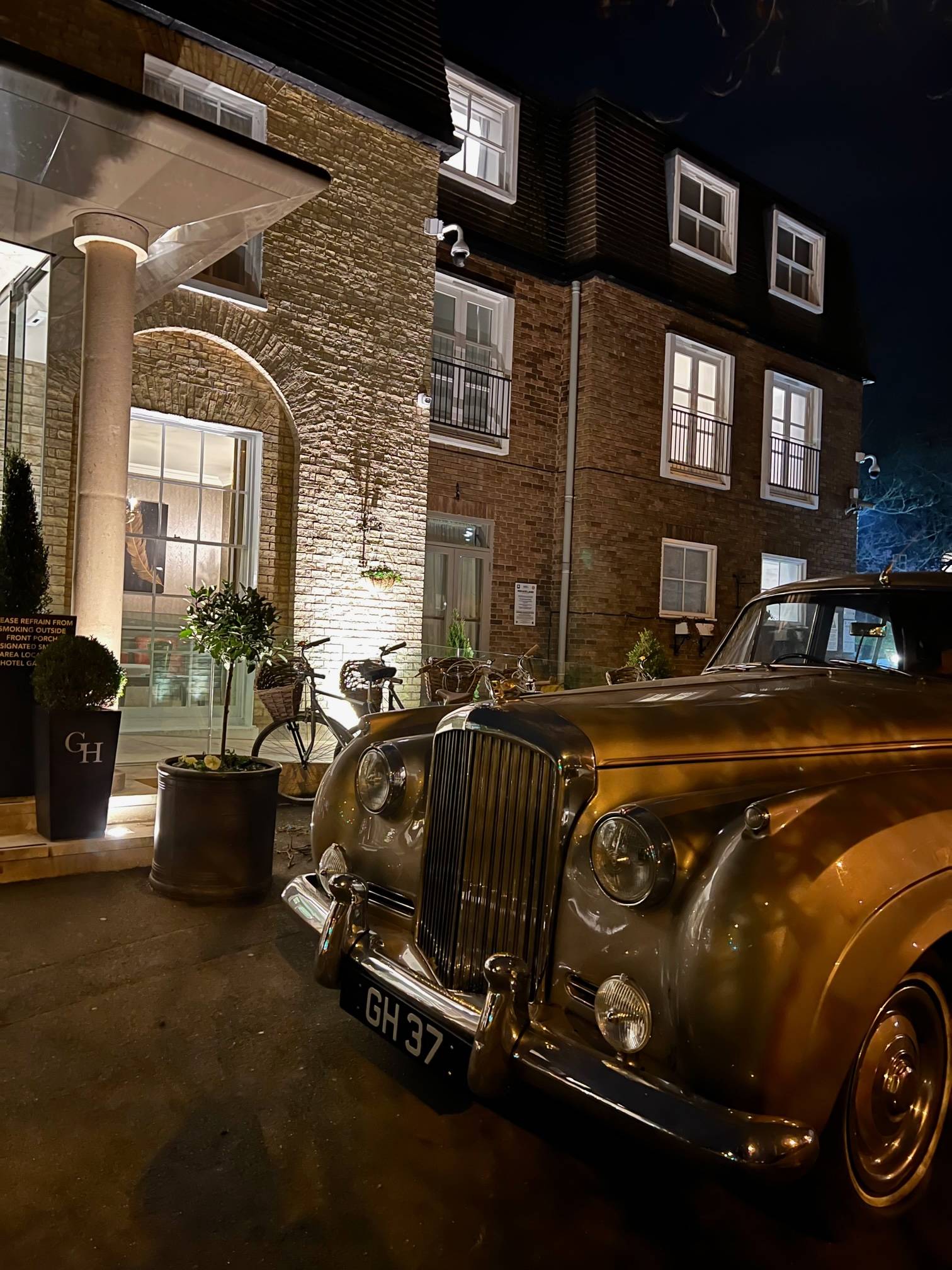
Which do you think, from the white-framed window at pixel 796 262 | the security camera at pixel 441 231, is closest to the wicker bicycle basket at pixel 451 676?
the security camera at pixel 441 231

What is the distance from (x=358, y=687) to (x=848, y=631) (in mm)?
4485

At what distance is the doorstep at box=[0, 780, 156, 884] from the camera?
5031 mm

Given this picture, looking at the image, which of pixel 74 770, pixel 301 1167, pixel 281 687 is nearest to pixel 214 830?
pixel 74 770

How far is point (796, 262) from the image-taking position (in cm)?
1634

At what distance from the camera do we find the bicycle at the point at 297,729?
21.8 feet

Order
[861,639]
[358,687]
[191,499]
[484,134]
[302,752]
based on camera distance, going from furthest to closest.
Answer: [484,134] < [191,499] < [358,687] < [302,752] < [861,639]

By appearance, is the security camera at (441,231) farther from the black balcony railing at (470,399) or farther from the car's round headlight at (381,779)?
the car's round headlight at (381,779)

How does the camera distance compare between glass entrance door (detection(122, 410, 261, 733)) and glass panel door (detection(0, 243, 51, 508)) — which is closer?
glass panel door (detection(0, 243, 51, 508))

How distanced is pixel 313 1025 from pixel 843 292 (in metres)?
17.7

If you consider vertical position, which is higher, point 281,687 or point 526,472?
point 526,472

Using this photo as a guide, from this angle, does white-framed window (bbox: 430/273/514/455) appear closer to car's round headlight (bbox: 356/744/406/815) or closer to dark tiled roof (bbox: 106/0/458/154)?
dark tiled roof (bbox: 106/0/458/154)

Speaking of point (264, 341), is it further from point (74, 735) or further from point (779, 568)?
point (779, 568)

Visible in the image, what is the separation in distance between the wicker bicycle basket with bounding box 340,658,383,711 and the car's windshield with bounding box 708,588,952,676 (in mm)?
3415

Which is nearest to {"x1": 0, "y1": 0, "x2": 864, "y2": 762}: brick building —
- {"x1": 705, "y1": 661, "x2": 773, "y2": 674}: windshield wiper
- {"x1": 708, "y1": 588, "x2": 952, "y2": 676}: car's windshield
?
{"x1": 705, "y1": 661, "x2": 773, "y2": 674}: windshield wiper
